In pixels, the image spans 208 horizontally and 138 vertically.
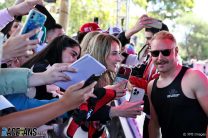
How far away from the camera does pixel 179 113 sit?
371 cm

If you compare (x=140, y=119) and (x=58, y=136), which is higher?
(x=58, y=136)

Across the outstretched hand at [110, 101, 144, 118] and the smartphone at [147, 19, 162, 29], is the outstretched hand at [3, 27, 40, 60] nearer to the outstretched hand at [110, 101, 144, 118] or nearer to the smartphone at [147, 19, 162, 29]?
the outstretched hand at [110, 101, 144, 118]

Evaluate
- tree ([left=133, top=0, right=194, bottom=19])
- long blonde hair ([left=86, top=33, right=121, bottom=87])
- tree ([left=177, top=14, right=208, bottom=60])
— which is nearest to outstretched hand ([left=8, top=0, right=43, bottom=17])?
long blonde hair ([left=86, top=33, right=121, bottom=87])

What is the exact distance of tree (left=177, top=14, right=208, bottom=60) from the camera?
174 ft

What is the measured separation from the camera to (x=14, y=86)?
2.34 metres

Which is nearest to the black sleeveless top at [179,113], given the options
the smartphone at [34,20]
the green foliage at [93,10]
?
the smartphone at [34,20]

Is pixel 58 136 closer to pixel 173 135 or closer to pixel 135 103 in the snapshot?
pixel 135 103

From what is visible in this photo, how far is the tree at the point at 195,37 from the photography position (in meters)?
53.1

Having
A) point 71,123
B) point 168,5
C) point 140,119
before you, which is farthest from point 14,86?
point 168,5

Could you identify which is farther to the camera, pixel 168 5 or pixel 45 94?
pixel 168 5

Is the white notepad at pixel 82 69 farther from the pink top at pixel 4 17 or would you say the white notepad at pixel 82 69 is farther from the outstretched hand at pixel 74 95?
the pink top at pixel 4 17

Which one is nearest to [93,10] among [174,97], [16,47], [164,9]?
[164,9]

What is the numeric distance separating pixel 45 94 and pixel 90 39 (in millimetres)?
947

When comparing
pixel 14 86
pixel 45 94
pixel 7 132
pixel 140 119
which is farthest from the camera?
pixel 140 119
